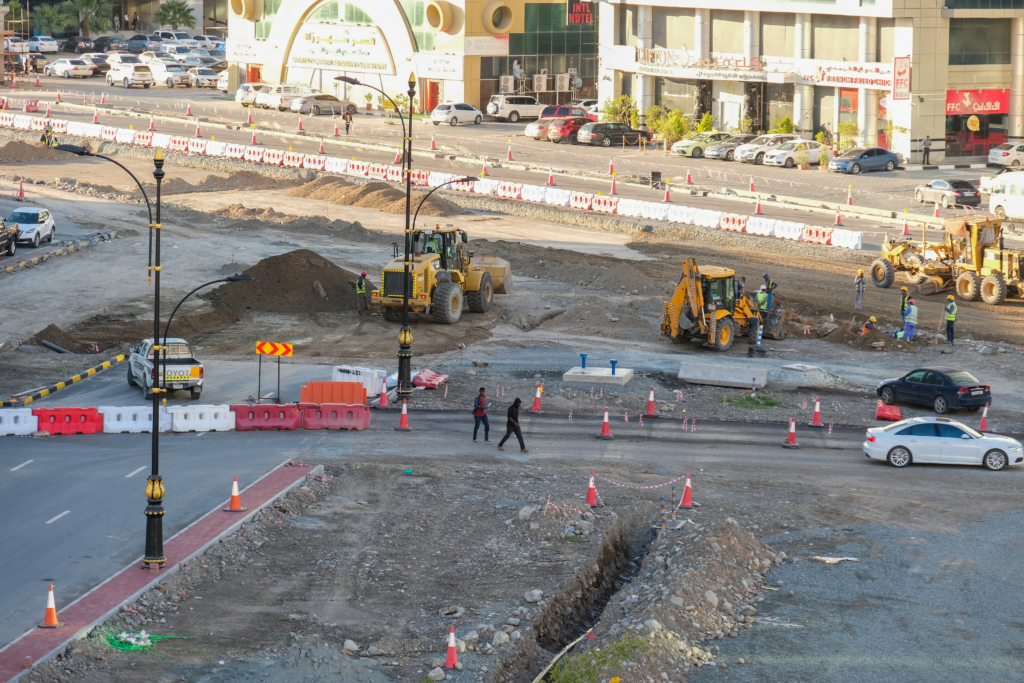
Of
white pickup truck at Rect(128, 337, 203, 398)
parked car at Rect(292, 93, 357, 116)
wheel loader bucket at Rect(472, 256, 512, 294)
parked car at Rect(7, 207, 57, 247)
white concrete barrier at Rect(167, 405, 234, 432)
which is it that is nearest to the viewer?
white concrete barrier at Rect(167, 405, 234, 432)

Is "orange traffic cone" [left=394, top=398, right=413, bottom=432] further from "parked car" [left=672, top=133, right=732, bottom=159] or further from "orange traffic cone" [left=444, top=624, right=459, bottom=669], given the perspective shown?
"parked car" [left=672, top=133, right=732, bottom=159]

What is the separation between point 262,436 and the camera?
30531 mm

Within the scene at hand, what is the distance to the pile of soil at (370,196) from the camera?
5994 cm

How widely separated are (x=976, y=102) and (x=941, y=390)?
43.6m

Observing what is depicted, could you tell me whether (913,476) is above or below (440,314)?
below

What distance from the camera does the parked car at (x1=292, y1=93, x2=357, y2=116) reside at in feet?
291

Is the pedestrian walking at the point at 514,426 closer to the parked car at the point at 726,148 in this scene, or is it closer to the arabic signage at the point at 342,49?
the parked car at the point at 726,148

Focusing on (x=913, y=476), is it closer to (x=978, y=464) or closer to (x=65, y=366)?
(x=978, y=464)

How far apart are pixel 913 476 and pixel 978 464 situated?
5.82 feet

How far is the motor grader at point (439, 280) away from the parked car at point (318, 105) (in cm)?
4948

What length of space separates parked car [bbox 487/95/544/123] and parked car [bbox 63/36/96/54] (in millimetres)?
50030

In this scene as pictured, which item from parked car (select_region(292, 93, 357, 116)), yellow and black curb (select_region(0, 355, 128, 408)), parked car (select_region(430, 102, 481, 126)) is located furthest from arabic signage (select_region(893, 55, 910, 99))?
yellow and black curb (select_region(0, 355, 128, 408))

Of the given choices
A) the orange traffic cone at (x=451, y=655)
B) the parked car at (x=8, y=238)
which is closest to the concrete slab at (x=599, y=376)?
the orange traffic cone at (x=451, y=655)

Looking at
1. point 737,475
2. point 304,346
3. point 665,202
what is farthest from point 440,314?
point 665,202
